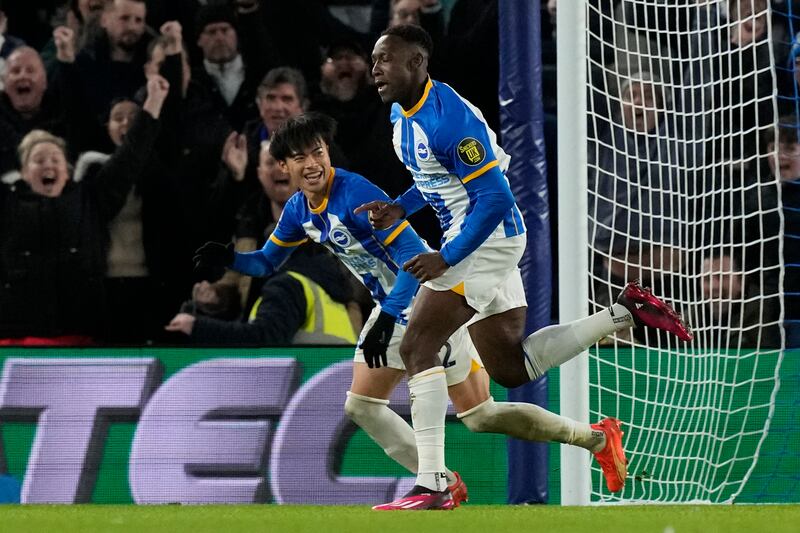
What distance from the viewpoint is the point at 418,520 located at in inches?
157

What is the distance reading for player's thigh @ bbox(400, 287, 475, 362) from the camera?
16.5 ft

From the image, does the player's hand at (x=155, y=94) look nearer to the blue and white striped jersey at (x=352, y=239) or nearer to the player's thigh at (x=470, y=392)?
the blue and white striped jersey at (x=352, y=239)

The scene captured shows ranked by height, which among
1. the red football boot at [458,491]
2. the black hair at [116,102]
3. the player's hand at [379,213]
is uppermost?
the black hair at [116,102]

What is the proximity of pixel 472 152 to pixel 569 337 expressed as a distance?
0.92 m

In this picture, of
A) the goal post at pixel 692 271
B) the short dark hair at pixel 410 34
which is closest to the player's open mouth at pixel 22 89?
the goal post at pixel 692 271

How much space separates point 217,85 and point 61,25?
1075 millimetres

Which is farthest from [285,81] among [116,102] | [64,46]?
[64,46]

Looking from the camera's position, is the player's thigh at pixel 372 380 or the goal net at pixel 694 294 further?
the goal net at pixel 694 294

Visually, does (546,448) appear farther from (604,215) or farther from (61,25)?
(61,25)

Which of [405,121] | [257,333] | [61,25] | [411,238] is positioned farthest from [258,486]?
[61,25]

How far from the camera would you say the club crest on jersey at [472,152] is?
16.0 ft

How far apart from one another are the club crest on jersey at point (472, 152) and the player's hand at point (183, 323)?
312 cm

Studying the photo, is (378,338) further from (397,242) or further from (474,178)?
(474,178)

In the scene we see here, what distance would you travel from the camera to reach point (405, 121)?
202 inches
